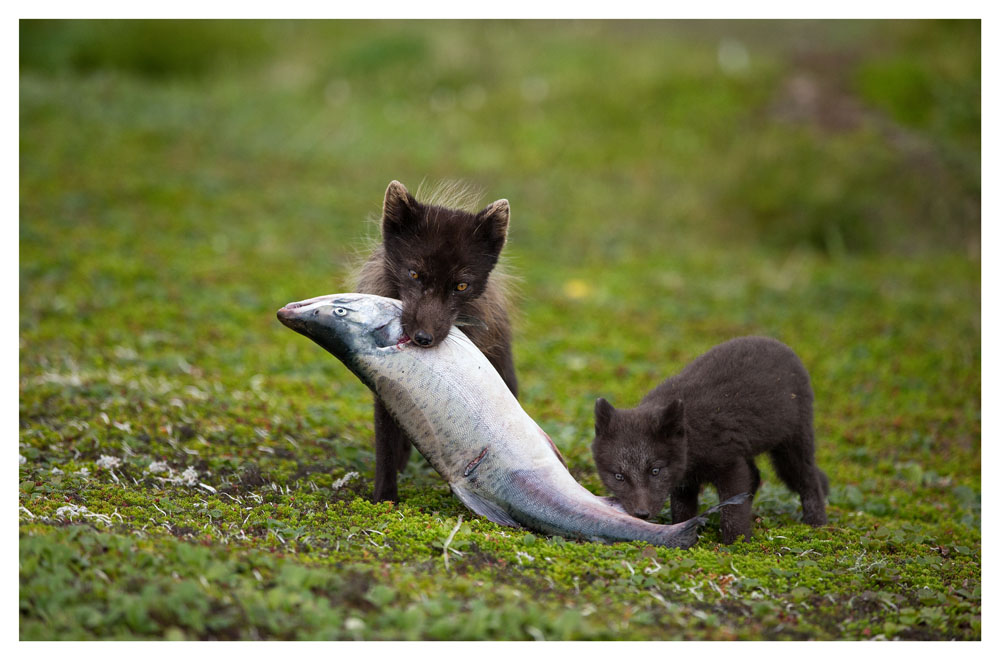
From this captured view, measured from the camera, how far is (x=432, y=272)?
5746mm

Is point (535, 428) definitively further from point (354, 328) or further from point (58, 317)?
point (58, 317)

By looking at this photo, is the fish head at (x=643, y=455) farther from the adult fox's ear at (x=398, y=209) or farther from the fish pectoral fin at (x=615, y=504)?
the adult fox's ear at (x=398, y=209)

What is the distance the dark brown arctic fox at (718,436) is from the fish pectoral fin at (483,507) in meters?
0.67

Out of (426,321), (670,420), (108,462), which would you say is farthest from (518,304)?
(108,462)

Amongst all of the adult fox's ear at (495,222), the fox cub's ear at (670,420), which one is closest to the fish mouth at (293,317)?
the adult fox's ear at (495,222)

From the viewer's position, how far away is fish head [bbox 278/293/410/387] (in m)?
5.48

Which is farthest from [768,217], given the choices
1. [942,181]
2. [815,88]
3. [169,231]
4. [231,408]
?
[231,408]

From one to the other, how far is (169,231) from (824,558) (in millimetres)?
10169

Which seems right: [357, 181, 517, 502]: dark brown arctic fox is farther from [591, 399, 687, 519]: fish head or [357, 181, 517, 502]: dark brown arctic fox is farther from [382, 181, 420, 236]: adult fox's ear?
[591, 399, 687, 519]: fish head

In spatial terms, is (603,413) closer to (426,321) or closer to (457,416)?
(457,416)

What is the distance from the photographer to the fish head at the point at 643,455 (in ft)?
18.2

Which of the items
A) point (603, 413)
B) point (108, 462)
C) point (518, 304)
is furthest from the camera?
point (518, 304)

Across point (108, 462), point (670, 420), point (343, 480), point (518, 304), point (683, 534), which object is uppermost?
point (518, 304)

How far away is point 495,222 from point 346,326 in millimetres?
1181
